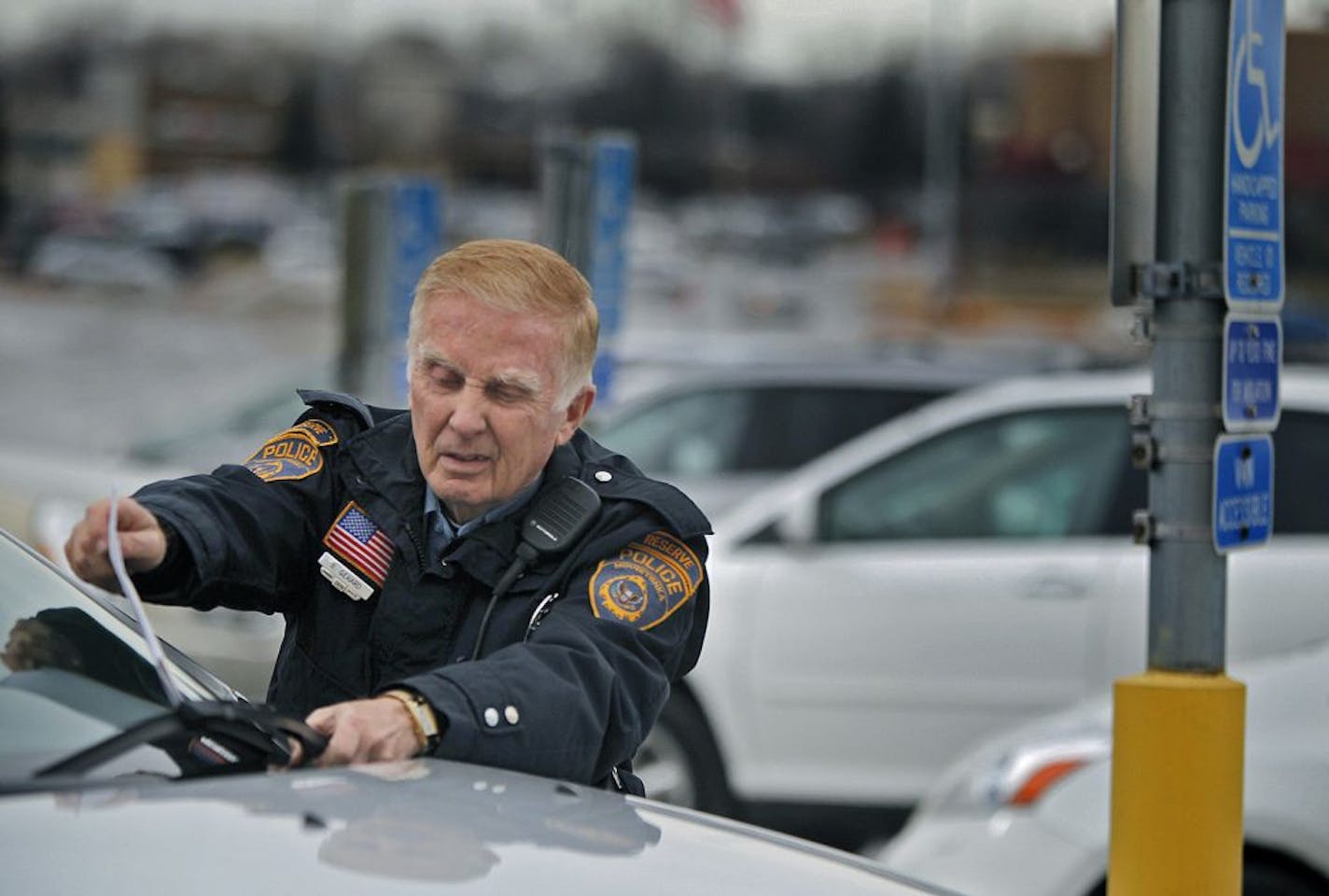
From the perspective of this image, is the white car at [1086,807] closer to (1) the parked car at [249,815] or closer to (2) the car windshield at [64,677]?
(1) the parked car at [249,815]

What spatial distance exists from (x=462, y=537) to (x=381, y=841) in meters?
0.65

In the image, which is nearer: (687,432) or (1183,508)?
(1183,508)

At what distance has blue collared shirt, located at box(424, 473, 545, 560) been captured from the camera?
8.96 feet

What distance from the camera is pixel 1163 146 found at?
13.5 ft

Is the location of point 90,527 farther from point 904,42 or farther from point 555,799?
point 904,42

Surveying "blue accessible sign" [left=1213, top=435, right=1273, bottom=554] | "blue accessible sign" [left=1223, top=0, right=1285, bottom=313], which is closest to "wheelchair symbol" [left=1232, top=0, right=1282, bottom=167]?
"blue accessible sign" [left=1223, top=0, right=1285, bottom=313]

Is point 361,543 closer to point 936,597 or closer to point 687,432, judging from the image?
point 936,597

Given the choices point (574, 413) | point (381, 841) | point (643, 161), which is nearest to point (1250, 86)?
point (574, 413)

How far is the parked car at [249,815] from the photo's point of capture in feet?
6.62

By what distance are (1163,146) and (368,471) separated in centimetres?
191

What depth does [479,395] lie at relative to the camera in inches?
106

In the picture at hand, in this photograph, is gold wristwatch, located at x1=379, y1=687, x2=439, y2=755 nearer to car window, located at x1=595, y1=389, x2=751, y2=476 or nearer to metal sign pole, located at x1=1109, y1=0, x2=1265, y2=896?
metal sign pole, located at x1=1109, y1=0, x2=1265, y2=896

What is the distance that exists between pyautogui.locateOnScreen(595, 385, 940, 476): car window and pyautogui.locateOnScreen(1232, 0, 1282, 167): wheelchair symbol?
5327 millimetres

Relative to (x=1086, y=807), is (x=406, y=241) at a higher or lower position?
higher
